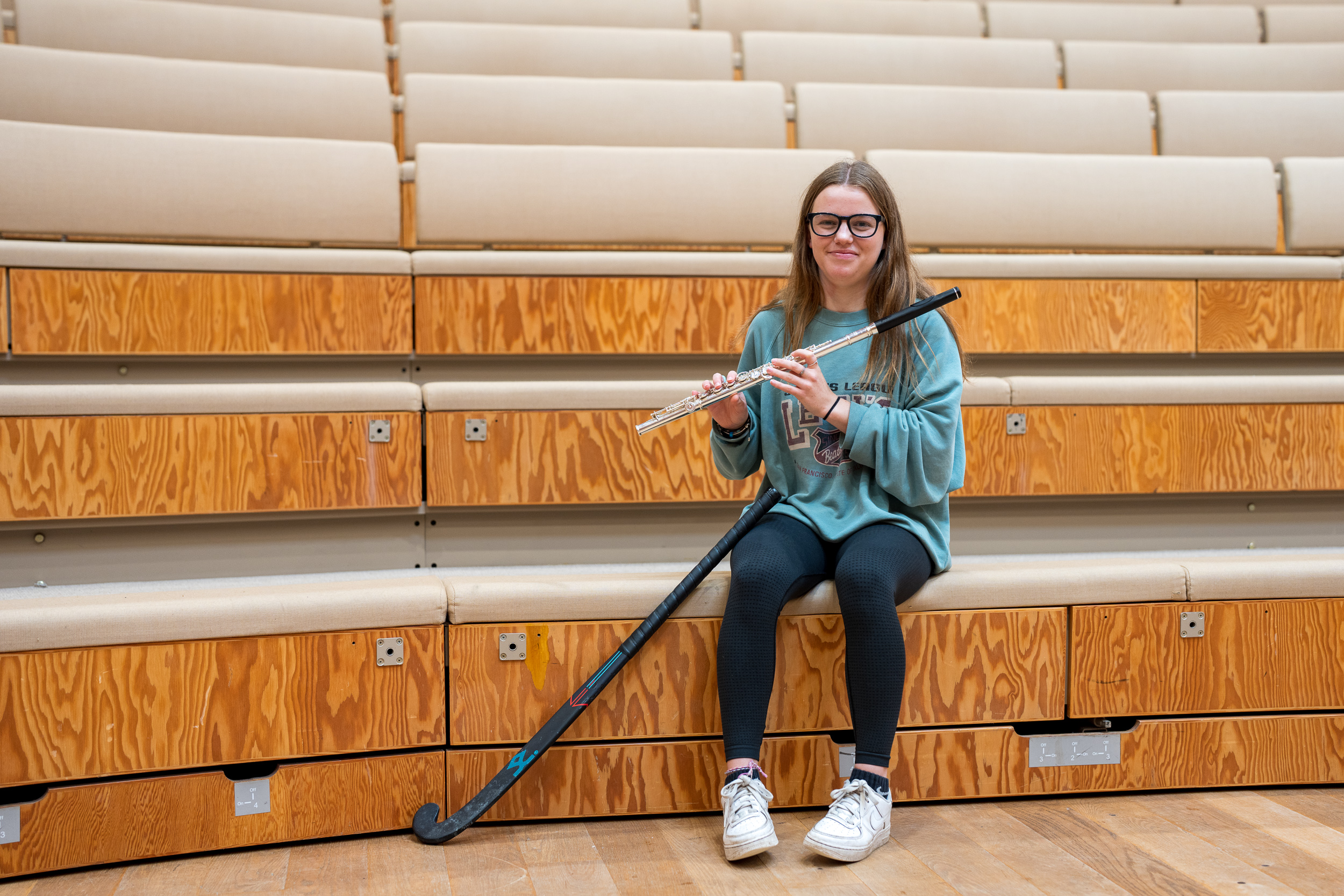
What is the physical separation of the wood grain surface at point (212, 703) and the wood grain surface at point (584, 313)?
0.35 metres

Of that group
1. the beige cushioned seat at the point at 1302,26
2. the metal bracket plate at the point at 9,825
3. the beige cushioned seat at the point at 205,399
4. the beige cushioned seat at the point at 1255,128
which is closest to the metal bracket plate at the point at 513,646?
the beige cushioned seat at the point at 205,399

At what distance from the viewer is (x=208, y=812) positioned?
805mm

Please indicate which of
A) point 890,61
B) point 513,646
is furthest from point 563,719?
point 890,61

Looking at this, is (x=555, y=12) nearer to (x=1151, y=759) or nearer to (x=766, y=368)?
(x=766, y=368)

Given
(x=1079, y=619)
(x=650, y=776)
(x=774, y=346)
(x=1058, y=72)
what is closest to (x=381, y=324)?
(x=774, y=346)

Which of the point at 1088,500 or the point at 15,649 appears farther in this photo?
the point at 1088,500

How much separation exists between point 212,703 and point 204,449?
0.24m

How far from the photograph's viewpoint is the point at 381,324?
107cm

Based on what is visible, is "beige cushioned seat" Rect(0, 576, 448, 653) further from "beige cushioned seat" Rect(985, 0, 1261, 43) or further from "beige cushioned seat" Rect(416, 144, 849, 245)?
"beige cushioned seat" Rect(985, 0, 1261, 43)

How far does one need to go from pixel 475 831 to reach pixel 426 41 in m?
1.08

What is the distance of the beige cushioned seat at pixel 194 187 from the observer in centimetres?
105

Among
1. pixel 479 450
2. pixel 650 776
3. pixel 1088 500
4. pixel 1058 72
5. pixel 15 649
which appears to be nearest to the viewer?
pixel 15 649

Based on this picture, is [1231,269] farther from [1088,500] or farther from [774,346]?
[774,346]

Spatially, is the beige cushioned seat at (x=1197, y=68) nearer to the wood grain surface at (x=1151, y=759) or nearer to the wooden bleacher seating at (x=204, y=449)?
the wood grain surface at (x=1151, y=759)
